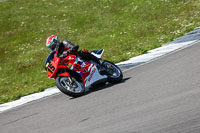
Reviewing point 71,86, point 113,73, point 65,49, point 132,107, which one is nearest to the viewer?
point 132,107

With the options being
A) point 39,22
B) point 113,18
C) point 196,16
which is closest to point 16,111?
point 196,16

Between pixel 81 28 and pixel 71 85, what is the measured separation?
17.4 m

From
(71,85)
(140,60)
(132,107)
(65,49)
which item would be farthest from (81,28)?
(132,107)

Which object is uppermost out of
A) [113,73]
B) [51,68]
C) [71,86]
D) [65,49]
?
[65,49]

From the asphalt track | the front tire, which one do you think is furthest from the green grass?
the asphalt track

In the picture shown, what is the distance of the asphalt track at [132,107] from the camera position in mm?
5879

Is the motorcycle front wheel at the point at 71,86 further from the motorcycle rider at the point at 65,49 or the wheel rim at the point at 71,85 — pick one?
the motorcycle rider at the point at 65,49

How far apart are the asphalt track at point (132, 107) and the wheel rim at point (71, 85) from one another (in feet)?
0.91

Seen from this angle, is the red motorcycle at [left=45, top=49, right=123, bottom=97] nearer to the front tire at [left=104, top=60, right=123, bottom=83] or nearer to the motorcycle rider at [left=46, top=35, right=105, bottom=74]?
the front tire at [left=104, top=60, right=123, bottom=83]

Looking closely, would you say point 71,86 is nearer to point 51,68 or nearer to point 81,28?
point 51,68

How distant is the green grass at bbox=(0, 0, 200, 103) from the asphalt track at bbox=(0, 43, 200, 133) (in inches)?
140

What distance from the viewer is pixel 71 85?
9.84 meters

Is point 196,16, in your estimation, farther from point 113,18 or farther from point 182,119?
point 182,119

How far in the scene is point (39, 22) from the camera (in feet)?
102
